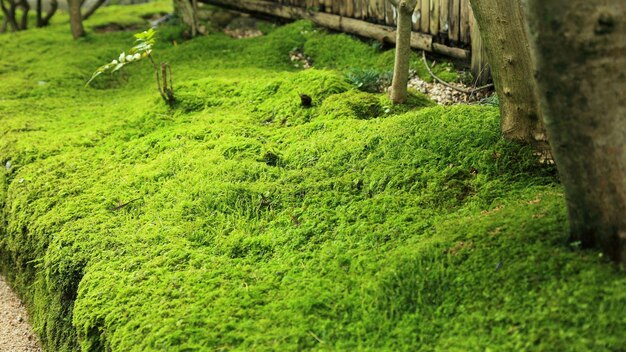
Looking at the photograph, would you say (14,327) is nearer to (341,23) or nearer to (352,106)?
(352,106)

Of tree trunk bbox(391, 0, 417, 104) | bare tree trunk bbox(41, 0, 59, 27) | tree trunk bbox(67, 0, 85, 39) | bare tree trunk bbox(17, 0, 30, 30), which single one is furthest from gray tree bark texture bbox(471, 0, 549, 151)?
bare tree trunk bbox(17, 0, 30, 30)

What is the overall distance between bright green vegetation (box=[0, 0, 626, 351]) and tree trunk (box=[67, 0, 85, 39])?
9.66ft

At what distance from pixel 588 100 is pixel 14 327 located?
420 cm

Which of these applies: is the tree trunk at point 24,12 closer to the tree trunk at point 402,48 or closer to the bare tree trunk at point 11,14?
the bare tree trunk at point 11,14

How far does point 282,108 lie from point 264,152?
0.85m

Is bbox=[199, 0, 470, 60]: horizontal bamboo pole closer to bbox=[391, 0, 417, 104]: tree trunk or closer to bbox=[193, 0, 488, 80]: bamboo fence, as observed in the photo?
bbox=[193, 0, 488, 80]: bamboo fence

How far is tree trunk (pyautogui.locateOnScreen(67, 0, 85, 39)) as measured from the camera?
29.2ft

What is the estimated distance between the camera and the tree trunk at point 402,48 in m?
4.96

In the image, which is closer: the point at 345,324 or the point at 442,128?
the point at 345,324

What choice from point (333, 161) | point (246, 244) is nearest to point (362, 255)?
point (246, 244)

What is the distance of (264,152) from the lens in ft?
15.6

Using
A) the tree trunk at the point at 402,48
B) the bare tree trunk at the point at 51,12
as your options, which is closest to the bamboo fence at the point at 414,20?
the tree trunk at the point at 402,48

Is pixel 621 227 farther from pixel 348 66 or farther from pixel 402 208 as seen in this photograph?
pixel 348 66

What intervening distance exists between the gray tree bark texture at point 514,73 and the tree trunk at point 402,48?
961mm
